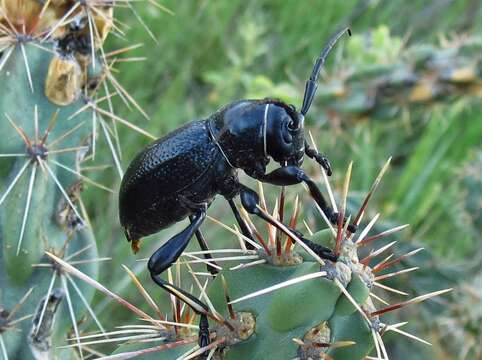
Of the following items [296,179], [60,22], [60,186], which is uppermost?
[60,22]

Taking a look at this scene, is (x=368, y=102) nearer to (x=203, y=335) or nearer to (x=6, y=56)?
(x=6, y=56)

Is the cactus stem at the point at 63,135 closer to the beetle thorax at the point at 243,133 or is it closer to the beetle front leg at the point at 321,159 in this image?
the beetle thorax at the point at 243,133

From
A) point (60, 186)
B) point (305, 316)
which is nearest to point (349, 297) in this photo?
point (305, 316)

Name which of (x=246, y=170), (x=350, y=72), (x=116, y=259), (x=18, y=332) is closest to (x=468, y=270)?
(x=350, y=72)

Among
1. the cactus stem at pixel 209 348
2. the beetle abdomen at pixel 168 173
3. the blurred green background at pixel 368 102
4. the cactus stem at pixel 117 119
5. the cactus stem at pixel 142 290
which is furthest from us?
the blurred green background at pixel 368 102

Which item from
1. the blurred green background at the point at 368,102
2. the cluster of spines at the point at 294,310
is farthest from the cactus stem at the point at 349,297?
the blurred green background at the point at 368,102

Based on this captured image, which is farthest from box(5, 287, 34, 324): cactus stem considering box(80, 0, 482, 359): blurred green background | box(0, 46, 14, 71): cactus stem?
box(80, 0, 482, 359): blurred green background

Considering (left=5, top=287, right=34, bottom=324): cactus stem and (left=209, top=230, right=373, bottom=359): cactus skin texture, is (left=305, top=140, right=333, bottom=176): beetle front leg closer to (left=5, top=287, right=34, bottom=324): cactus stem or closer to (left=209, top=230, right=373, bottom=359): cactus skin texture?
(left=209, top=230, right=373, bottom=359): cactus skin texture
